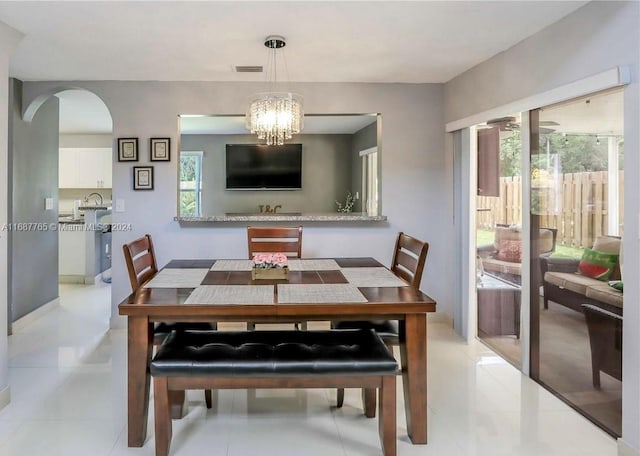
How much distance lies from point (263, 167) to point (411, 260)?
18.2ft

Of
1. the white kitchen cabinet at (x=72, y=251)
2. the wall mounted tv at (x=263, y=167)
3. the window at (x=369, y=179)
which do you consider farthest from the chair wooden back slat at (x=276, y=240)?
the wall mounted tv at (x=263, y=167)

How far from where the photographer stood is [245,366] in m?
1.94

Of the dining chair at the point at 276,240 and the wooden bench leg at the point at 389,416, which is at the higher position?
the dining chair at the point at 276,240

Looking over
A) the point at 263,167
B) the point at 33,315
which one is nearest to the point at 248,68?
A: the point at 33,315

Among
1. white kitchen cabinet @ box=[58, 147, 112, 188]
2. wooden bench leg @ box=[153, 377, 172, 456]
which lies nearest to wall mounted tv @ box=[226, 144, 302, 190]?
white kitchen cabinet @ box=[58, 147, 112, 188]

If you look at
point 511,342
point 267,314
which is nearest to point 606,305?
point 511,342

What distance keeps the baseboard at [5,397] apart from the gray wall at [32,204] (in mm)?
1571

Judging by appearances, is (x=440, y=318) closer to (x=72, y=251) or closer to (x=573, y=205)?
(x=573, y=205)

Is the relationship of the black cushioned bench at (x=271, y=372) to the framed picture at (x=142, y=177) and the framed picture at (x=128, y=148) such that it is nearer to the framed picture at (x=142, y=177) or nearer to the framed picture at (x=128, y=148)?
the framed picture at (x=142, y=177)

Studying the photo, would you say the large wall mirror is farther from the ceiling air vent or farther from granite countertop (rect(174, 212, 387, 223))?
the ceiling air vent

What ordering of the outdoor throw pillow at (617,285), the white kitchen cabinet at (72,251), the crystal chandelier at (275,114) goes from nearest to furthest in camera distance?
the outdoor throw pillow at (617,285)
the crystal chandelier at (275,114)
the white kitchen cabinet at (72,251)

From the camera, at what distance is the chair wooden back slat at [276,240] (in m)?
3.36

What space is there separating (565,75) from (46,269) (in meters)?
4.76

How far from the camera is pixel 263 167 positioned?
790 centimetres
